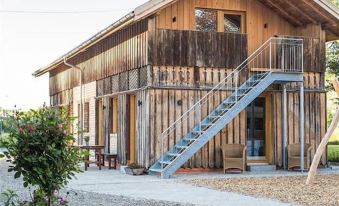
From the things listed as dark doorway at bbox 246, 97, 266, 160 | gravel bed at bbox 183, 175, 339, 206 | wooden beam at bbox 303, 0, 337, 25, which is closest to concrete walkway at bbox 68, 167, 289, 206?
gravel bed at bbox 183, 175, 339, 206

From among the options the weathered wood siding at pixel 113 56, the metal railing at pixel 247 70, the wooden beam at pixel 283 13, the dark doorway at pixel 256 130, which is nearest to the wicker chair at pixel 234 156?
the dark doorway at pixel 256 130

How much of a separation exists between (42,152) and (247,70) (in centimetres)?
1183

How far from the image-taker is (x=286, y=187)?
13.5m

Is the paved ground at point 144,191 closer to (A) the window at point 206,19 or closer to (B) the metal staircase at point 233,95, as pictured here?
(B) the metal staircase at point 233,95

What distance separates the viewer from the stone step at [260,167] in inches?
720

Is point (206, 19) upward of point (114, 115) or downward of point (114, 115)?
upward

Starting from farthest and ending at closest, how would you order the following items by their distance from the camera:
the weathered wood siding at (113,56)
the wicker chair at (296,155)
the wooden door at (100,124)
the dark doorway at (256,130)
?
the wooden door at (100,124) < the dark doorway at (256,130) < the wicker chair at (296,155) < the weathered wood siding at (113,56)

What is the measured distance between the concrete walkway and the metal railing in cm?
167

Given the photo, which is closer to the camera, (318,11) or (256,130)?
(318,11)

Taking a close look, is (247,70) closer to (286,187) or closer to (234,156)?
(234,156)

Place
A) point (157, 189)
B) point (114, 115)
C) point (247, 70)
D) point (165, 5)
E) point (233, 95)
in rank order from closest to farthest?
1. point (157, 189)
2. point (165, 5)
3. point (233, 95)
4. point (247, 70)
5. point (114, 115)

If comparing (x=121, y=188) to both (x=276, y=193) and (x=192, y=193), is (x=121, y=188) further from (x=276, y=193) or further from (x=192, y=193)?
(x=276, y=193)

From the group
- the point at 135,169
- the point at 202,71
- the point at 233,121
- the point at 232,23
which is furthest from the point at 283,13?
the point at 135,169

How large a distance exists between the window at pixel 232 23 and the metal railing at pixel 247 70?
3.33ft
